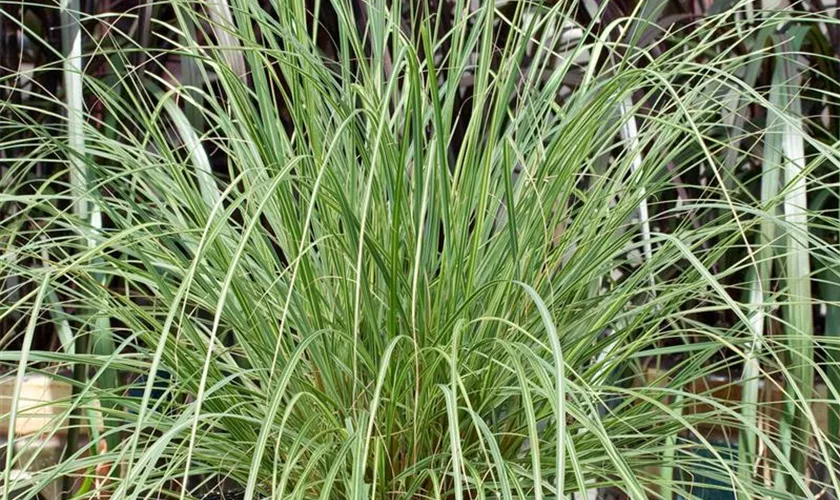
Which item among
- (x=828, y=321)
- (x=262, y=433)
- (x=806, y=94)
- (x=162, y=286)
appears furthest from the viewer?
(x=806, y=94)

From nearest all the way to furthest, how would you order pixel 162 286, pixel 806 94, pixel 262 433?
pixel 262 433
pixel 162 286
pixel 806 94

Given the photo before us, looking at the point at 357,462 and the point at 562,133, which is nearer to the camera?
the point at 357,462

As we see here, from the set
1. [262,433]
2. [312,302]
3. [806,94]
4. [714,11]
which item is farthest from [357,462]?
[806,94]

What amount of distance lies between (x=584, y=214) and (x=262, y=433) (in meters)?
0.32

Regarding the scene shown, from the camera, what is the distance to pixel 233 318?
2.07ft

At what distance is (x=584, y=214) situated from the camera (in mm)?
678

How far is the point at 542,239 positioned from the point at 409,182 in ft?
0.36

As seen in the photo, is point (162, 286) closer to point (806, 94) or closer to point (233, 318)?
point (233, 318)

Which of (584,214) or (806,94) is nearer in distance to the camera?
(584,214)

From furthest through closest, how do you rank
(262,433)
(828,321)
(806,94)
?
(806,94), (828,321), (262,433)

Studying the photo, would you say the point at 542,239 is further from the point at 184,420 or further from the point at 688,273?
the point at 184,420

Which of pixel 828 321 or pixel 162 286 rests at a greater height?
pixel 162 286

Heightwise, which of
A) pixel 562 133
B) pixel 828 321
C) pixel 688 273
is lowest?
pixel 828 321

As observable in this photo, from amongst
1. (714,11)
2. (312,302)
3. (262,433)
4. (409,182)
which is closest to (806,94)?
(714,11)
